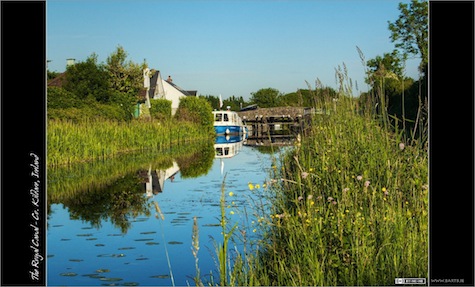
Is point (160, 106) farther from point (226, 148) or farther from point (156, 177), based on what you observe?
point (156, 177)

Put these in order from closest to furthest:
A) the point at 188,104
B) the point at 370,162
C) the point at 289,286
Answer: the point at 289,286 → the point at 370,162 → the point at 188,104

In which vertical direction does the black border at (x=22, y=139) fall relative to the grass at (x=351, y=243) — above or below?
above

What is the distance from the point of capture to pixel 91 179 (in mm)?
17594

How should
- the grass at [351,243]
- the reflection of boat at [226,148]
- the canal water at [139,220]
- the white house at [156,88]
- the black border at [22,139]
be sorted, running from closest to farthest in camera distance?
the black border at [22,139] → the grass at [351,243] → the canal water at [139,220] → the reflection of boat at [226,148] → the white house at [156,88]

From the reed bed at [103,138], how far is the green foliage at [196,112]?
5.50 meters

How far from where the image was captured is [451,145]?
3.82 metres

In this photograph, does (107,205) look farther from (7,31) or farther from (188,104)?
(188,104)

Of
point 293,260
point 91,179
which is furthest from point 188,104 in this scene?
point 293,260

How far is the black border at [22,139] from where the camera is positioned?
3.94 m

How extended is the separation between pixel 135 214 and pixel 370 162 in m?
5.36

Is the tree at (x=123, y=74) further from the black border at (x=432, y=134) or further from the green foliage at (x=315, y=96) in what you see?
the black border at (x=432, y=134)

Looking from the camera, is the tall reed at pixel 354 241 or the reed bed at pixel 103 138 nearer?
the tall reed at pixel 354 241

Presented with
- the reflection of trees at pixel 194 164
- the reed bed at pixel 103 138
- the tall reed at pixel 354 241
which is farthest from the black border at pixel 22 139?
the reed bed at pixel 103 138

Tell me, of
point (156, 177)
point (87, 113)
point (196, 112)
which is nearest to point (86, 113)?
point (87, 113)
